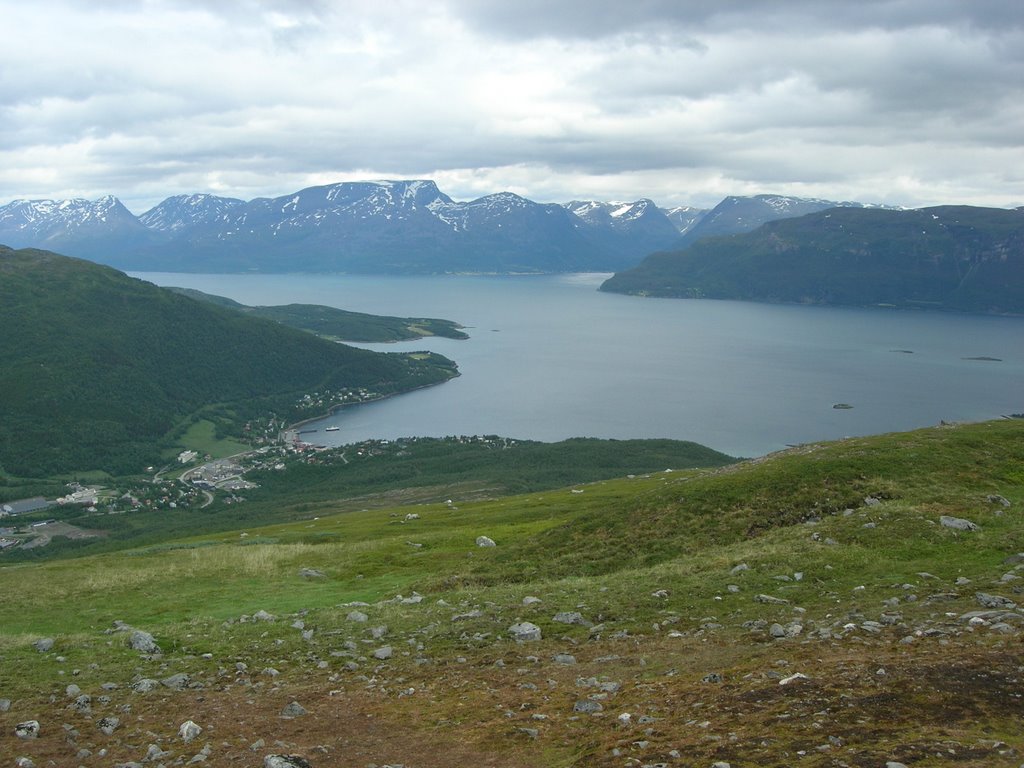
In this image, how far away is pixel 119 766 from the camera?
13.8 metres

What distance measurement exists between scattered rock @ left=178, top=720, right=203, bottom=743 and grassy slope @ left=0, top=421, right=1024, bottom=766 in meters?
0.24

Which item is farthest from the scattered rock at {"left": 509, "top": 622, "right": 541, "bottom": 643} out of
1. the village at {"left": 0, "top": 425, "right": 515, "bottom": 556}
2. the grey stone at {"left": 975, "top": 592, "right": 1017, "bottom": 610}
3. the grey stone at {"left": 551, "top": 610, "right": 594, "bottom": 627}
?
the village at {"left": 0, "top": 425, "right": 515, "bottom": 556}

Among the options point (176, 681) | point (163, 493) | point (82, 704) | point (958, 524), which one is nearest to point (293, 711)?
point (176, 681)

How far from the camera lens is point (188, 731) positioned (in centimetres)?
1500

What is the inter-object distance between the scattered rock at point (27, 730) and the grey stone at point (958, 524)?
2459cm

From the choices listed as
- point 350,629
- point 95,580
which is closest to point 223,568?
point 95,580

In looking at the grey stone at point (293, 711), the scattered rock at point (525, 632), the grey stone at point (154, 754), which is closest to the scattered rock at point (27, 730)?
the grey stone at point (154, 754)

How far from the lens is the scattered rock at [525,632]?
19.7 m

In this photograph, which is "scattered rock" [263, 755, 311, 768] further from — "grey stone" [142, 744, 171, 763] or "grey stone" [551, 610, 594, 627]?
"grey stone" [551, 610, 594, 627]

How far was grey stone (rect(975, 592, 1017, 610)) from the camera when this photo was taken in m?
17.6

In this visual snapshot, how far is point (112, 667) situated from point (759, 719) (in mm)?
15119

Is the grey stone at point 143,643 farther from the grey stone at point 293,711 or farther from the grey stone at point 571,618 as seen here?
the grey stone at point 571,618

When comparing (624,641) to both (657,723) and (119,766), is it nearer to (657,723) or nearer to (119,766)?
(657,723)

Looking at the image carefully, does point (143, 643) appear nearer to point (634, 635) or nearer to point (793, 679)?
point (634, 635)
